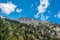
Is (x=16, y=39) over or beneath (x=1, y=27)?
beneath

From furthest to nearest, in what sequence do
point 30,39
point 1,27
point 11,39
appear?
point 30,39
point 1,27
point 11,39

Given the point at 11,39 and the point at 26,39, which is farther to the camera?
the point at 26,39

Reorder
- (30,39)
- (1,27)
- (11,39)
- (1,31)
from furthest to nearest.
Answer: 1. (30,39)
2. (1,27)
3. (1,31)
4. (11,39)

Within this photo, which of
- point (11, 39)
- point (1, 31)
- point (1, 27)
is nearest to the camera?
point (11, 39)

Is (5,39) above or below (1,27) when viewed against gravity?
below

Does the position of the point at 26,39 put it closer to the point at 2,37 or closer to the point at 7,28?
the point at 7,28

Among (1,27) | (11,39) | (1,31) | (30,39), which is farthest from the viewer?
(30,39)

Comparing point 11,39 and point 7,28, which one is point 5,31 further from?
point 11,39

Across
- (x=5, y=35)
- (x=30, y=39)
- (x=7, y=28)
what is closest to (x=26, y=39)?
(x=30, y=39)

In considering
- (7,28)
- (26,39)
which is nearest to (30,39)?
(26,39)
